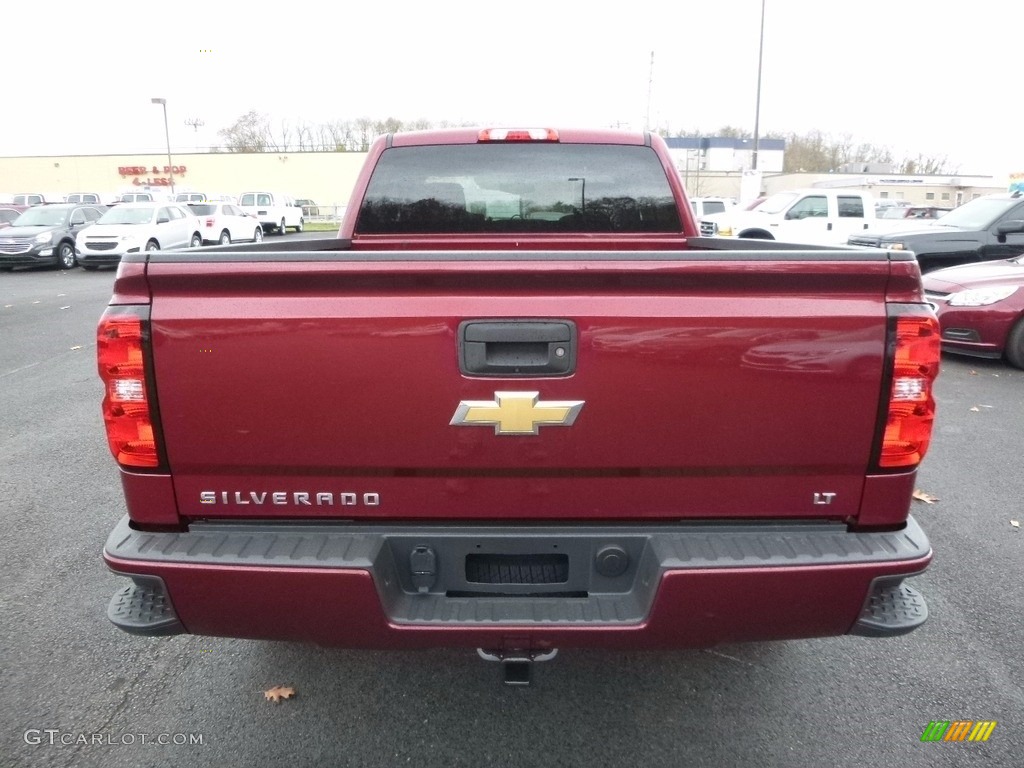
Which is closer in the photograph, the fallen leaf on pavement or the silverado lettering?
the silverado lettering

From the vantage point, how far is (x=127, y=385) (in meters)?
1.97

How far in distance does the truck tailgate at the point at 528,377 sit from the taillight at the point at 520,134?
198 centimetres

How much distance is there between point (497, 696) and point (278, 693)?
850 mm

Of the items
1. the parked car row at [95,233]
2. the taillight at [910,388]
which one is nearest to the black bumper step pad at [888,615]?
the taillight at [910,388]

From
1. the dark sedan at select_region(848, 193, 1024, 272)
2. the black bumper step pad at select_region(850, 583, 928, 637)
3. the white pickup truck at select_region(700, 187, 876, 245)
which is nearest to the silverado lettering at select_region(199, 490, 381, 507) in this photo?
the black bumper step pad at select_region(850, 583, 928, 637)

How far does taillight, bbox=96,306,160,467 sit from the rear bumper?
27 centimetres

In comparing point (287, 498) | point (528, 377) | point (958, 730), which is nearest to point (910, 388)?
point (528, 377)

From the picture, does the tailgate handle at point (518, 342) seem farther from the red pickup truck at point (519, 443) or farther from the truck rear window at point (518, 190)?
the truck rear window at point (518, 190)

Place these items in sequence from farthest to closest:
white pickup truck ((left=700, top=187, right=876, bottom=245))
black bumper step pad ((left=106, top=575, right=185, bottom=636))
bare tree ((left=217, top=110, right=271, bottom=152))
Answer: bare tree ((left=217, top=110, right=271, bottom=152)) < white pickup truck ((left=700, top=187, right=876, bottom=245)) < black bumper step pad ((left=106, top=575, right=185, bottom=636))

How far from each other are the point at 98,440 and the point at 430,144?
3.88m

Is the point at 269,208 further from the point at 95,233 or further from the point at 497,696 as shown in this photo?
the point at 497,696

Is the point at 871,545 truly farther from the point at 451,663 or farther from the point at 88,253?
the point at 88,253

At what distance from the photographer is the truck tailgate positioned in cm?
192
